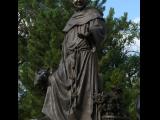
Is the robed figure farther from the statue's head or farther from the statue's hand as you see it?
the statue's head

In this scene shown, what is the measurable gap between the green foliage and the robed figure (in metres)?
12.8

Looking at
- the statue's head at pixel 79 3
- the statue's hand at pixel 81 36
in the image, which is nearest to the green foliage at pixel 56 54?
the statue's head at pixel 79 3

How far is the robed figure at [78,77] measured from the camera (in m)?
13.5

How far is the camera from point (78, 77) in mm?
13695

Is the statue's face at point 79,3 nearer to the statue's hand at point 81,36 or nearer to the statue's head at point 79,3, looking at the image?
the statue's head at point 79,3

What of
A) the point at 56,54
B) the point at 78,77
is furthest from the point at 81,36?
the point at 56,54

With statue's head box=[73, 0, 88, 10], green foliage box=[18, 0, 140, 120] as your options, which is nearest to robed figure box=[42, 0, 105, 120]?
statue's head box=[73, 0, 88, 10]

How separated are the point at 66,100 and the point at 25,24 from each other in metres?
22.9

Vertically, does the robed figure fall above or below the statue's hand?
below

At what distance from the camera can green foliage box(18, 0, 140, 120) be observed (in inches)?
1137

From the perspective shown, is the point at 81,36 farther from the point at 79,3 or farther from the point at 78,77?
the point at 79,3
